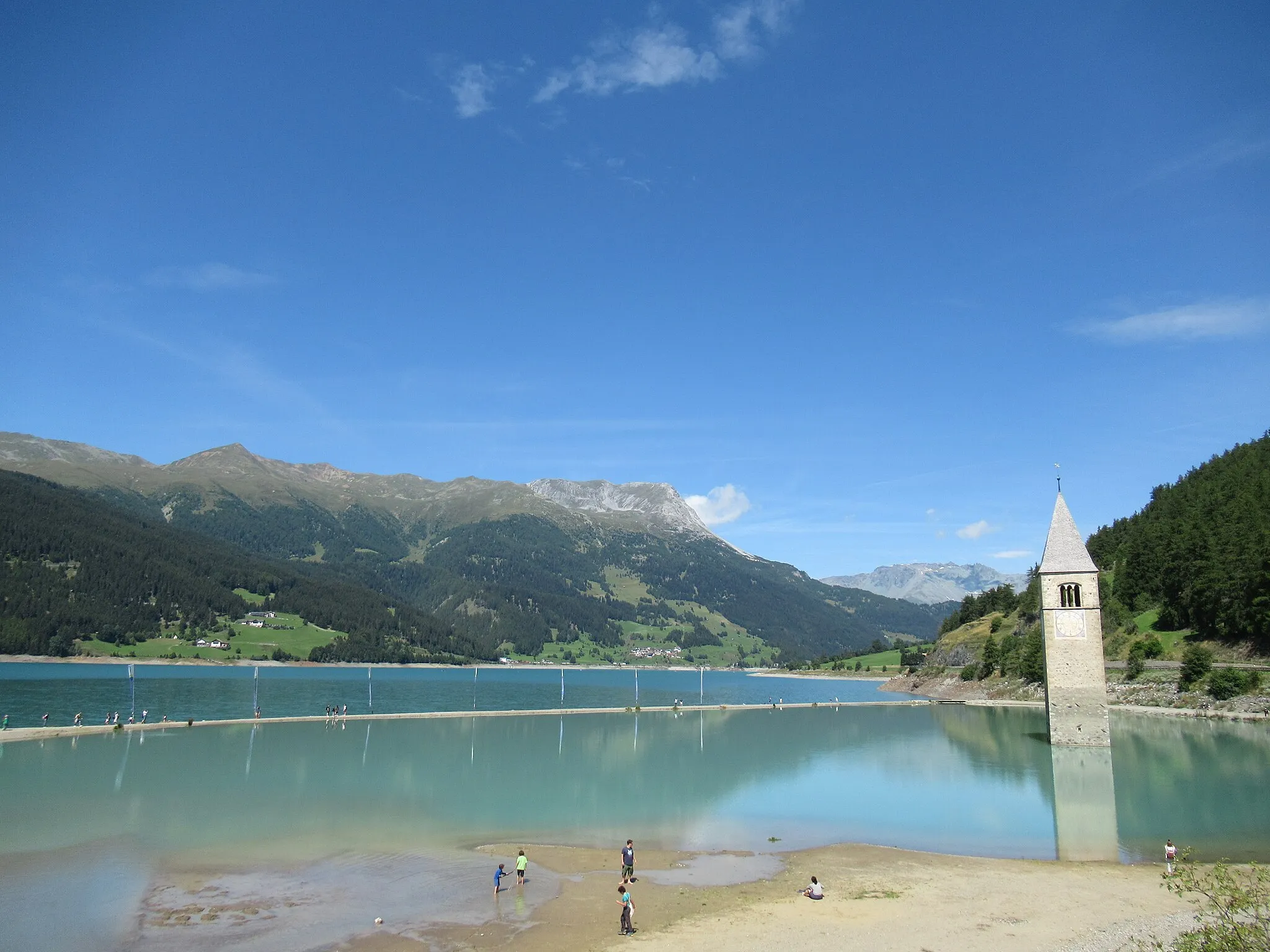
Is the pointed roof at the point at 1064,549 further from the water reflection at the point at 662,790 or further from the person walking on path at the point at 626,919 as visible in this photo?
the person walking on path at the point at 626,919

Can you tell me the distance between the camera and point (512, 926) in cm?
1984

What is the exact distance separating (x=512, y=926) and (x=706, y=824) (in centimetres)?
1452

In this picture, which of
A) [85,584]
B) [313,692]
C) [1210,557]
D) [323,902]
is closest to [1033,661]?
[1210,557]

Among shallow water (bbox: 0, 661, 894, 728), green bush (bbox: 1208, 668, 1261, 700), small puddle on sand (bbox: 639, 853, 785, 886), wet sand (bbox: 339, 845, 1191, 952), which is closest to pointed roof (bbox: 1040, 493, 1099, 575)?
green bush (bbox: 1208, 668, 1261, 700)

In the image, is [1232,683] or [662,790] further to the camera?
[1232,683]

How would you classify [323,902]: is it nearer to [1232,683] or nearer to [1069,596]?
[1069,596]

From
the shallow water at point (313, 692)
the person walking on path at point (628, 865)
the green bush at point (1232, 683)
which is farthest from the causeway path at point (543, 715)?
the person walking on path at point (628, 865)

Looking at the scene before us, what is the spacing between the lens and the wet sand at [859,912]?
18547mm

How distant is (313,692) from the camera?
110 meters

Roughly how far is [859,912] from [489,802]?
68.6 ft

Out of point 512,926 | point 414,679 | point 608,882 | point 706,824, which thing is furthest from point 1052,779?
point 414,679

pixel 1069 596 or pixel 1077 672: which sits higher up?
pixel 1069 596

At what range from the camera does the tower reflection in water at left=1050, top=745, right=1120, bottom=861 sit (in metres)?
28.4

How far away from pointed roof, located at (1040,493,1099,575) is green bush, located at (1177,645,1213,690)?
22.2 meters
